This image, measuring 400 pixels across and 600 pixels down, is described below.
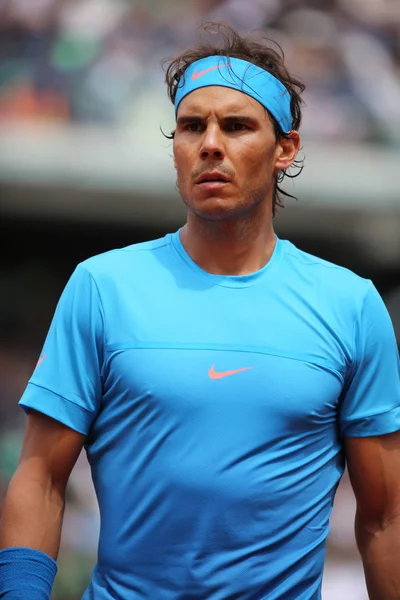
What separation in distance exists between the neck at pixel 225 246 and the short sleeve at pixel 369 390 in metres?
0.37

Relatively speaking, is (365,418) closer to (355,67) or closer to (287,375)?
(287,375)

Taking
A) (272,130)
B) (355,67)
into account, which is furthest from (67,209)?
(272,130)

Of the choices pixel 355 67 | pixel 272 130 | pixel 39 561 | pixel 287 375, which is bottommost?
pixel 39 561

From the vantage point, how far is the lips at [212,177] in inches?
114

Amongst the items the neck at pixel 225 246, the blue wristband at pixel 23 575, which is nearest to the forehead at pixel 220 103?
the neck at pixel 225 246

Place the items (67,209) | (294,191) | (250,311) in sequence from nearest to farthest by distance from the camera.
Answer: (250,311)
(294,191)
(67,209)

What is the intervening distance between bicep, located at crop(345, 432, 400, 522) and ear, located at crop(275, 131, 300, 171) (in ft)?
2.79

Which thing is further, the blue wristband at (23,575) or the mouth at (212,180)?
the mouth at (212,180)

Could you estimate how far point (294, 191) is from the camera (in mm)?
10555

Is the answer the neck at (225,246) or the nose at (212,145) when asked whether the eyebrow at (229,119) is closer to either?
the nose at (212,145)

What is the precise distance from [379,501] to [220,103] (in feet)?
4.04

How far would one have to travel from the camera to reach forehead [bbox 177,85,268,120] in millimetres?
2943

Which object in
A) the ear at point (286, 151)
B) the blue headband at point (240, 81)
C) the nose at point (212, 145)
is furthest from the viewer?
the ear at point (286, 151)

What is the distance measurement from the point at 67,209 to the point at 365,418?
8.72m
